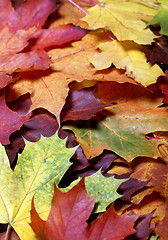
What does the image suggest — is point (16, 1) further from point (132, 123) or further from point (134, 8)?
point (132, 123)

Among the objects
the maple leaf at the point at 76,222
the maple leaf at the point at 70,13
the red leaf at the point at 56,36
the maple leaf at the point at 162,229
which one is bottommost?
the maple leaf at the point at 162,229

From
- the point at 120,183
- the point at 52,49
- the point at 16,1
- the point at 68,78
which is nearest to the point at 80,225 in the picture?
the point at 120,183

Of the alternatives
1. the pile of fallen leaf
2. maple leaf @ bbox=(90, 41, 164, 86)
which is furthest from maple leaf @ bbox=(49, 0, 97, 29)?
maple leaf @ bbox=(90, 41, 164, 86)

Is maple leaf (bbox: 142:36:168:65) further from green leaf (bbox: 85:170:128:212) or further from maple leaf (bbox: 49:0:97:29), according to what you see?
green leaf (bbox: 85:170:128:212)

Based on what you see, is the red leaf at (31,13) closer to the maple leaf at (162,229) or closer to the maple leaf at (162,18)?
the maple leaf at (162,18)

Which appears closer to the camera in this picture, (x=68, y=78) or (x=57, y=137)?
(x=57, y=137)

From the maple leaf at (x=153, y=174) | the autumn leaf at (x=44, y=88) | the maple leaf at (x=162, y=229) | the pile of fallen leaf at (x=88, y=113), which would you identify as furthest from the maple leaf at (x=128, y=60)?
the maple leaf at (x=162, y=229)
